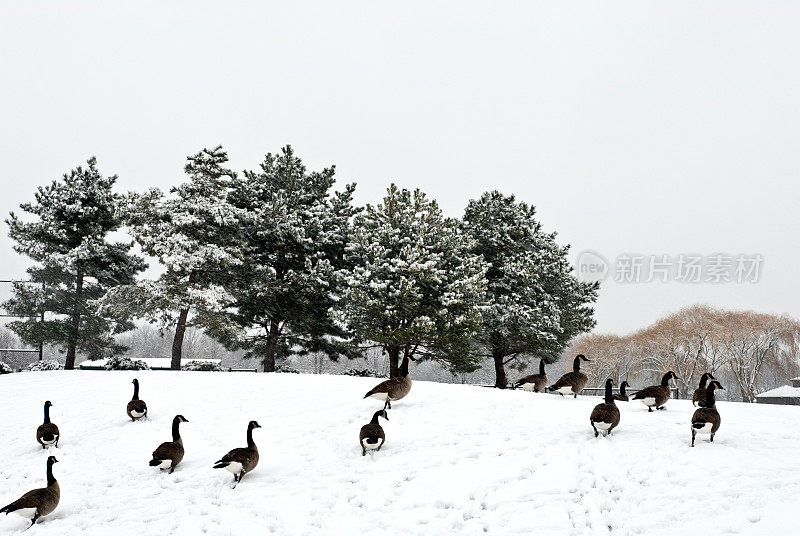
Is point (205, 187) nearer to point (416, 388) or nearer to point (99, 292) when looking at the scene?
point (99, 292)

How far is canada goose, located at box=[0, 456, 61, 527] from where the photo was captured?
9.09m

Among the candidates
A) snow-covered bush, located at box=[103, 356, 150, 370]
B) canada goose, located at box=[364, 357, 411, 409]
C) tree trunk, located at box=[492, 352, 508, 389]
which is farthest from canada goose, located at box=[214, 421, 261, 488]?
tree trunk, located at box=[492, 352, 508, 389]

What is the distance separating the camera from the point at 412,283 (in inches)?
979

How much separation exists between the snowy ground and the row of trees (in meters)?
10.2

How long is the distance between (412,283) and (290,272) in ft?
27.8

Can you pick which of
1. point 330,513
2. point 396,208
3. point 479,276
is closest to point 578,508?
point 330,513

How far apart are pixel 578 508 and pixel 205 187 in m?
27.9

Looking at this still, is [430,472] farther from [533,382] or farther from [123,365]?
[123,365]

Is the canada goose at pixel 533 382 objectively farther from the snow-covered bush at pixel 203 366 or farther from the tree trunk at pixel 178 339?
the snow-covered bush at pixel 203 366

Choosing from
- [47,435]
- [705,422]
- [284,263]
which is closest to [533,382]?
[705,422]

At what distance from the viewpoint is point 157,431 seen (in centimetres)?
1478

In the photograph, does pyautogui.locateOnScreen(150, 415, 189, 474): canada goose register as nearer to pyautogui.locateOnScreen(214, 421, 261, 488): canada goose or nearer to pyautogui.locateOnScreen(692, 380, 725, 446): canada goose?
pyautogui.locateOnScreen(214, 421, 261, 488): canada goose

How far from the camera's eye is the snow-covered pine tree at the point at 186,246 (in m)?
27.6

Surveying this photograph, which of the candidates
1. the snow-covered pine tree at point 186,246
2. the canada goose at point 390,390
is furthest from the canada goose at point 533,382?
the snow-covered pine tree at point 186,246
